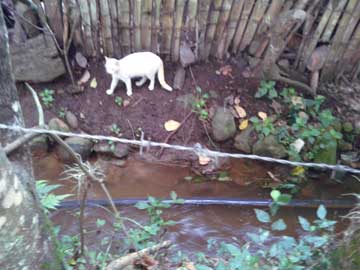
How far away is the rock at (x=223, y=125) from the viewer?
3.51m

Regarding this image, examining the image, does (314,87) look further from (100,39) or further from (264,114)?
(100,39)

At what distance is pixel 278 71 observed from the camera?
12.0 feet

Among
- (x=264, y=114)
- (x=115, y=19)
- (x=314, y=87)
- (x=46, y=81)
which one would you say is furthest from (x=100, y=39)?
(x=314, y=87)

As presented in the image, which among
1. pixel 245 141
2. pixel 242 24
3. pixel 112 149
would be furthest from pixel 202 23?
pixel 112 149

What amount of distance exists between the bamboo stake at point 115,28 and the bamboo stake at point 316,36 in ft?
4.81

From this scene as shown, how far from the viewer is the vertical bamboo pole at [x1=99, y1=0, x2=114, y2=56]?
132 inches

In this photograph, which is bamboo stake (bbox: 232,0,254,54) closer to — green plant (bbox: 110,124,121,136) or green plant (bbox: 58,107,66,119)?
green plant (bbox: 110,124,121,136)

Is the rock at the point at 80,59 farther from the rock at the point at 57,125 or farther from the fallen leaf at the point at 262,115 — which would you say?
the fallen leaf at the point at 262,115

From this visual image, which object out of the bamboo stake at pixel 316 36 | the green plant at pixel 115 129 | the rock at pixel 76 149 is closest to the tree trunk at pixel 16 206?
the rock at pixel 76 149

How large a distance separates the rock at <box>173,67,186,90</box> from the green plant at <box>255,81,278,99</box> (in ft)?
1.96

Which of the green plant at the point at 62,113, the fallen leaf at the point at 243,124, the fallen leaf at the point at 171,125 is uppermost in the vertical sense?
the green plant at the point at 62,113

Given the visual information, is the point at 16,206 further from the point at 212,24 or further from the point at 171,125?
the point at 212,24

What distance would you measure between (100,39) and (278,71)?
4.67 ft

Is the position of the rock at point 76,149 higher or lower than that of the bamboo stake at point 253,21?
lower
